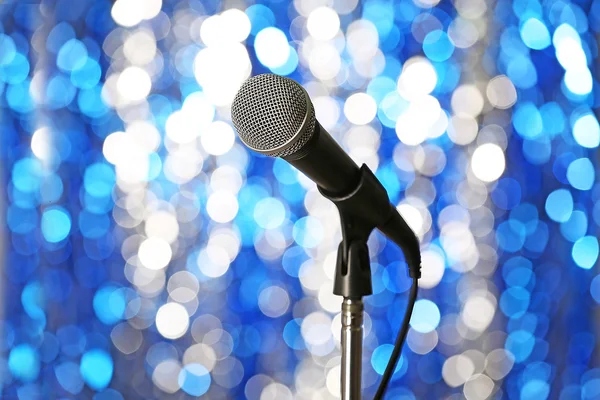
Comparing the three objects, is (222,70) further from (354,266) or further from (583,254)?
(583,254)

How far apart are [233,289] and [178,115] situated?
36cm

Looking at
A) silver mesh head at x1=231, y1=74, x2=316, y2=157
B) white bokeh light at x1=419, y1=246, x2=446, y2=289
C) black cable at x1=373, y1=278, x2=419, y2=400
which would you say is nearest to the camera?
silver mesh head at x1=231, y1=74, x2=316, y2=157

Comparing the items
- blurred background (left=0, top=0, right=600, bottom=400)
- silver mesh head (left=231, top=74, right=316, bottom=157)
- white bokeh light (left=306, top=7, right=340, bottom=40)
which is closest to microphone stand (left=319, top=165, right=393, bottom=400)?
silver mesh head (left=231, top=74, right=316, bottom=157)

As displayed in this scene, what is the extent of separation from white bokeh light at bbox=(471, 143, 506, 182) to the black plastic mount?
580mm

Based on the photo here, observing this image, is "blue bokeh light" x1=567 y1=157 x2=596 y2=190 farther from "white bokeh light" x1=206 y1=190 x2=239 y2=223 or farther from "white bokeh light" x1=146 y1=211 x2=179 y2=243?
"white bokeh light" x1=146 y1=211 x2=179 y2=243

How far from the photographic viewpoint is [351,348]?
1.92ft

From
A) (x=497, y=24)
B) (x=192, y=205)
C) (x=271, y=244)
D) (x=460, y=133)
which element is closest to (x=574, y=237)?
(x=460, y=133)

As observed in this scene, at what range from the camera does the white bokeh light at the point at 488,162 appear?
1125 millimetres

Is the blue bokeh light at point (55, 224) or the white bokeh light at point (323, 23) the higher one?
the white bokeh light at point (323, 23)

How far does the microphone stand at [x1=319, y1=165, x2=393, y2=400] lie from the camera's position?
585 millimetres

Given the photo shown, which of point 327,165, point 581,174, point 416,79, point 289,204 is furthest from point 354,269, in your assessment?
point 581,174

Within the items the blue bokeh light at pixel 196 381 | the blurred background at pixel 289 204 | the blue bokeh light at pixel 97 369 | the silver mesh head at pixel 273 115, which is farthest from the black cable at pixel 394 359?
the blue bokeh light at pixel 97 369

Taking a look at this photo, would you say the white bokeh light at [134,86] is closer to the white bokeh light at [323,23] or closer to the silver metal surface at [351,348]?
the white bokeh light at [323,23]

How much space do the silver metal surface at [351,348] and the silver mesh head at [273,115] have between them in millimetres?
182
